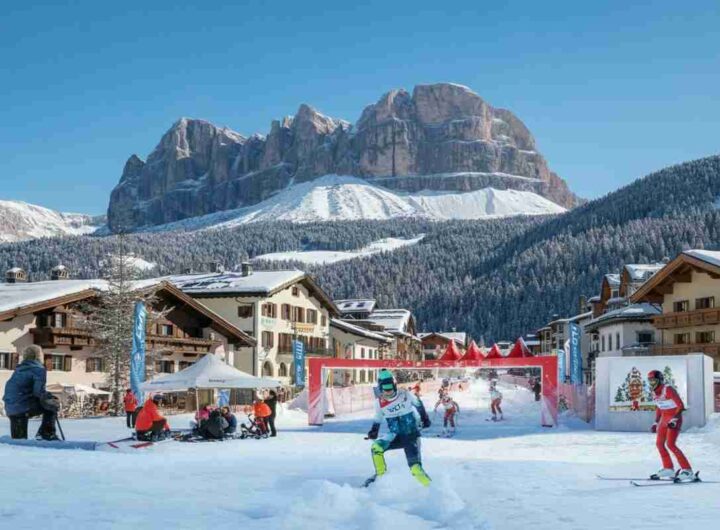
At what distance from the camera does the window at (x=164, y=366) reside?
1820 inches

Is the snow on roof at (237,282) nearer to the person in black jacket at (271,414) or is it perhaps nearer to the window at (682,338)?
the window at (682,338)

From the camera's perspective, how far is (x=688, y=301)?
49094mm

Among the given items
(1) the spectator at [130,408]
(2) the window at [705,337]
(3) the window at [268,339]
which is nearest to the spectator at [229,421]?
(1) the spectator at [130,408]

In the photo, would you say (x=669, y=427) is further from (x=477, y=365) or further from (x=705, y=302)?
(x=705, y=302)

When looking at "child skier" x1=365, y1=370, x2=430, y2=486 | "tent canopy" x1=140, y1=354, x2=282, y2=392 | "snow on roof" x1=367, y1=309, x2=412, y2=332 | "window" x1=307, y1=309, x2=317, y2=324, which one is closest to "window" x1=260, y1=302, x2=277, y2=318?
"window" x1=307, y1=309, x2=317, y2=324

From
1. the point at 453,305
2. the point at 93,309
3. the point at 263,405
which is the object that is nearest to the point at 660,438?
the point at 263,405

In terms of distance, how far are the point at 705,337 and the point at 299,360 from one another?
2278cm

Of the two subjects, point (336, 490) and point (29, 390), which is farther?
point (29, 390)

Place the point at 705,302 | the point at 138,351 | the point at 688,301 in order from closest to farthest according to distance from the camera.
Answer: the point at 138,351
the point at 705,302
the point at 688,301

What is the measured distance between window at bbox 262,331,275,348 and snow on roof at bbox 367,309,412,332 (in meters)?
42.5

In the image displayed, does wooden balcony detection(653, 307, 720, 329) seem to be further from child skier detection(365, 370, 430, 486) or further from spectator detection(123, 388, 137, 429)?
child skier detection(365, 370, 430, 486)

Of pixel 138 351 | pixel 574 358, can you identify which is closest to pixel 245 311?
pixel 574 358

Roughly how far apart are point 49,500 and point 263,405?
15145 millimetres

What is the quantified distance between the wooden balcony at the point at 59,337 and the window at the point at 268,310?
1766 cm
